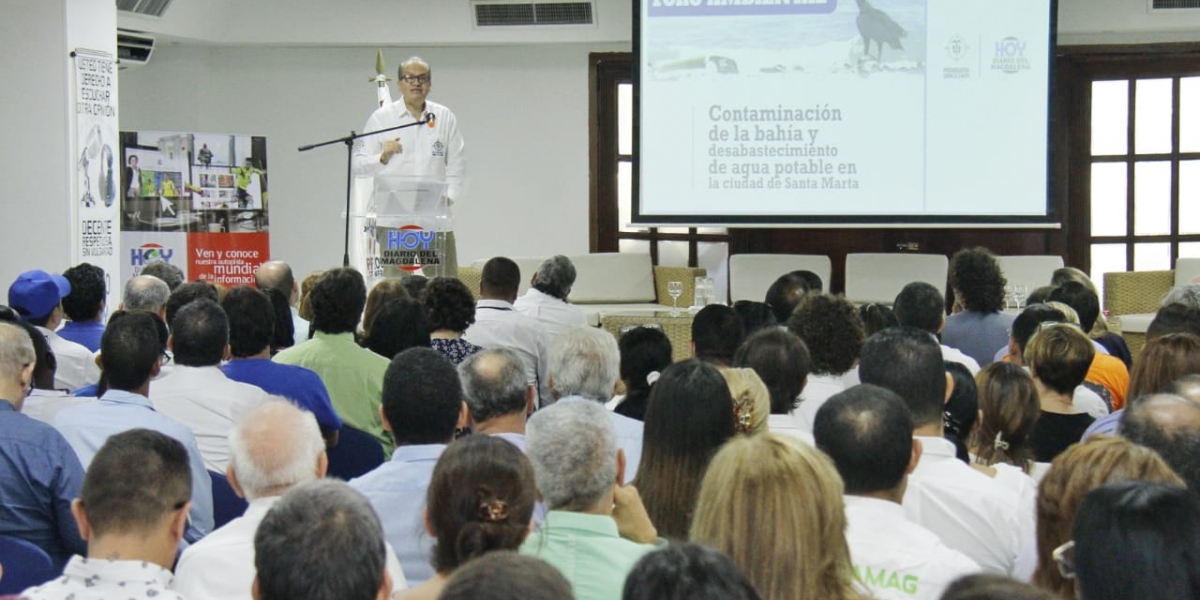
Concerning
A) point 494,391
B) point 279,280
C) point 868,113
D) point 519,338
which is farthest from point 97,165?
point 494,391

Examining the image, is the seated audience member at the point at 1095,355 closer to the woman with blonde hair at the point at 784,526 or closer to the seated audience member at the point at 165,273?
the woman with blonde hair at the point at 784,526

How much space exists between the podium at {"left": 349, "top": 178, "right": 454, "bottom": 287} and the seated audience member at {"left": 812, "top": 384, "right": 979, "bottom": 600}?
4.57 m

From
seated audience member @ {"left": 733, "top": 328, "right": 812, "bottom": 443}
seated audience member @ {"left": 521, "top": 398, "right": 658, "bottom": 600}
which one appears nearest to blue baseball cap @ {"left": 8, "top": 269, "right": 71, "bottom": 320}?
seated audience member @ {"left": 733, "top": 328, "right": 812, "bottom": 443}

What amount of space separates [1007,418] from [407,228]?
13.6 ft

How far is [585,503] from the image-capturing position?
8.17ft

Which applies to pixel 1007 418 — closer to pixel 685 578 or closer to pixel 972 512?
pixel 972 512

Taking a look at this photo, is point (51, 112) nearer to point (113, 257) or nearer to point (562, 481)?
point (113, 257)

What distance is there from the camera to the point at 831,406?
2.59 metres

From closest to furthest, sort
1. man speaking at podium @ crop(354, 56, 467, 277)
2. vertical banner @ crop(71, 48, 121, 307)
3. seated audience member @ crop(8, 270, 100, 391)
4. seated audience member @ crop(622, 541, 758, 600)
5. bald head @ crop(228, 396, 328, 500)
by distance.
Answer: seated audience member @ crop(622, 541, 758, 600) < bald head @ crop(228, 396, 328, 500) < seated audience member @ crop(8, 270, 100, 391) < man speaking at podium @ crop(354, 56, 467, 277) < vertical banner @ crop(71, 48, 121, 307)

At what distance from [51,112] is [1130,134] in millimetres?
7154

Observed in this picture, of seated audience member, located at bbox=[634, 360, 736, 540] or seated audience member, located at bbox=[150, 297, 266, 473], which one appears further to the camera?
seated audience member, located at bbox=[150, 297, 266, 473]

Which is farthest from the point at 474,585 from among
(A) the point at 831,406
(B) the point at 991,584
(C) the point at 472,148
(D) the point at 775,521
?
(C) the point at 472,148

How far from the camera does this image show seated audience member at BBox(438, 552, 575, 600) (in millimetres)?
1293

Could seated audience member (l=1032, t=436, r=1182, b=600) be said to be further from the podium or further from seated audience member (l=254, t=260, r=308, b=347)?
the podium
